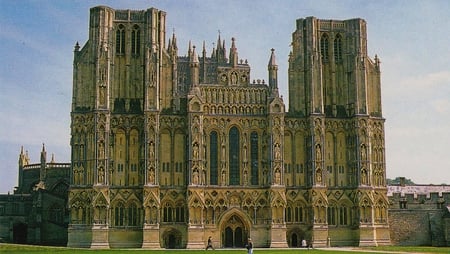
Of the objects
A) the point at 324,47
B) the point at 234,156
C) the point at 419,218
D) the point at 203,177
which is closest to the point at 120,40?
the point at 203,177

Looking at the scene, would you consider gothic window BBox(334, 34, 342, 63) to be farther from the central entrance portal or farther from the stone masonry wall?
the central entrance portal

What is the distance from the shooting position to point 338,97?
256 ft

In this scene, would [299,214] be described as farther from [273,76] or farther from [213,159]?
[273,76]

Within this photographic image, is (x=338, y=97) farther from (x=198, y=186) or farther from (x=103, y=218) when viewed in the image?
(x=103, y=218)

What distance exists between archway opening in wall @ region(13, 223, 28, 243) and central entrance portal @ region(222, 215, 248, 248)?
27.0 metres

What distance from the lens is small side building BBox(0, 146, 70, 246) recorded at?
83188 mm

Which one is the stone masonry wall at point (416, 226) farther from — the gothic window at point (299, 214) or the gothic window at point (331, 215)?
the gothic window at point (299, 214)

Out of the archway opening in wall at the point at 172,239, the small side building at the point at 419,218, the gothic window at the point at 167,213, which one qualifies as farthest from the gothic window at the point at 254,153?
the small side building at the point at 419,218

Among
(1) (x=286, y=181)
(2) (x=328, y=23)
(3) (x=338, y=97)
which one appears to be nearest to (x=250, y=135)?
(1) (x=286, y=181)

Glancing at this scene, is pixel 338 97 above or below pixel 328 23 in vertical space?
below

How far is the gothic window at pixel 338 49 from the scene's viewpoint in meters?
78.7

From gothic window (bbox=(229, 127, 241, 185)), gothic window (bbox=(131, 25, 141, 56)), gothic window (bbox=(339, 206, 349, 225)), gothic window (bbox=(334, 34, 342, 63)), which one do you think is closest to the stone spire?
gothic window (bbox=(334, 34, 342, 63))

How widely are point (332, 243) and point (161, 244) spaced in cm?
1774

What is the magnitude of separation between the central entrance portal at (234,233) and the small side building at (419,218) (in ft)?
53.4
